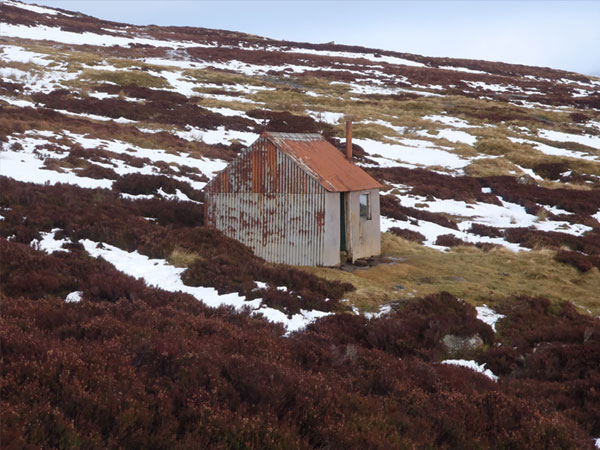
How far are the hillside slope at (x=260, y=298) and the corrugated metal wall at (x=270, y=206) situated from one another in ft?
2.89

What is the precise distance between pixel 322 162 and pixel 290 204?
6.36 feet

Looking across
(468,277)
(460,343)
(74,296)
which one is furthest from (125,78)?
(460,343)

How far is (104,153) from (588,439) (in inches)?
863

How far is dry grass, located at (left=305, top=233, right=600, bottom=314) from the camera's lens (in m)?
13.1

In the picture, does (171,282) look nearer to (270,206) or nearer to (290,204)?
(270,206)

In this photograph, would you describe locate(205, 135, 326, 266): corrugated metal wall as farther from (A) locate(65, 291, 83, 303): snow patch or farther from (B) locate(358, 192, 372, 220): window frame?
(A) locate(65, 291, 83, 303): snow patch

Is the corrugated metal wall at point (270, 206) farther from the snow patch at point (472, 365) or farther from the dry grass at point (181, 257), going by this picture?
the snow patch at point (472, 365)

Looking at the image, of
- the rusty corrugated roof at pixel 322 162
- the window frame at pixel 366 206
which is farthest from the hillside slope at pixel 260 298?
the rusty corrugated roof at pixel 322 162

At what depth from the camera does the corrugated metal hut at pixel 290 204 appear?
48.2 ft

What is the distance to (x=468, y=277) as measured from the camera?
15.1 meters

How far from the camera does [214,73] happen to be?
56.8 meters

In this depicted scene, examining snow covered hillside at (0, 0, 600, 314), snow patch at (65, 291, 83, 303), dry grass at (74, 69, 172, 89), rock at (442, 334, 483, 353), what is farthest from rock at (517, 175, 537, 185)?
dry grass at (74, 69, 172, 89)

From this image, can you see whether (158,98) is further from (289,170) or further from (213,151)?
(289,170)

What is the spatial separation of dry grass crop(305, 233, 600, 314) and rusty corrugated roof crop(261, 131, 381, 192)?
2.55 metres
